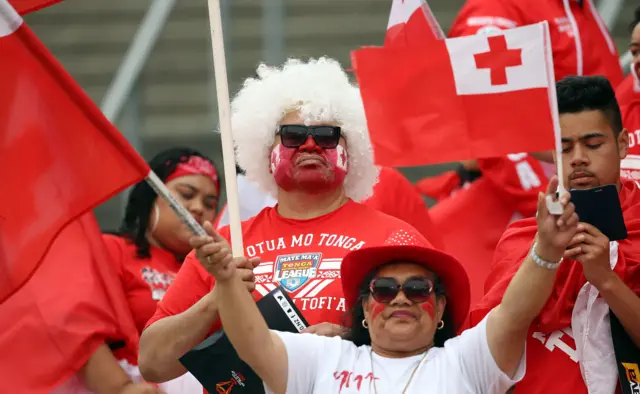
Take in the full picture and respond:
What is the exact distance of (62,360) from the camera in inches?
213

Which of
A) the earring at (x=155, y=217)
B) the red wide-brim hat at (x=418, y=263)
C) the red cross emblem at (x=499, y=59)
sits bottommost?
the red wide-brim hat at (x=418, y=263)

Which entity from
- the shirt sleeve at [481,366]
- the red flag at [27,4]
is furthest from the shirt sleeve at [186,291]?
the red flag at [27,4]

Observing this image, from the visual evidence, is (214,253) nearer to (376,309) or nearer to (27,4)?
(376,309)

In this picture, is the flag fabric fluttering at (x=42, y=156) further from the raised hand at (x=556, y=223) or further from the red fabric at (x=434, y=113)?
the raised hand at (x=556, y=223)

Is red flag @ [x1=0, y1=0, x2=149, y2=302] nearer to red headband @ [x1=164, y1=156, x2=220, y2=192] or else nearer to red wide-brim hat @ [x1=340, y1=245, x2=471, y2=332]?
red wide-brim hat @ [x1=340, y1=245, x2=471, y2=332]

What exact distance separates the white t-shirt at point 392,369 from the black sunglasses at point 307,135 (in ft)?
3.03

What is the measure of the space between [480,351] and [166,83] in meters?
5.67

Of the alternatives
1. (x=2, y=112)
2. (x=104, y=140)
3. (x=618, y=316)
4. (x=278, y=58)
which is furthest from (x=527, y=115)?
(x=278, y=58)

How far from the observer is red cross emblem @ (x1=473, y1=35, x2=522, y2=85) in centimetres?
461

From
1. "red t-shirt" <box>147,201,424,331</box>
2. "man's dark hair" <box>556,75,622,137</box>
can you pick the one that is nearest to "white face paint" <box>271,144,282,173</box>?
"red t-shirt" <box>147,201,424,331</box>

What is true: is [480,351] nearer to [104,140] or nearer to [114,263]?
[104,140]

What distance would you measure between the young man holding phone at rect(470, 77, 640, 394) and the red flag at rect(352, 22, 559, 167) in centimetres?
25

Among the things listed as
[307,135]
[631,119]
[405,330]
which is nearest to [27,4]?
[307,135]

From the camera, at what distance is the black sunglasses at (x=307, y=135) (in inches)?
205
